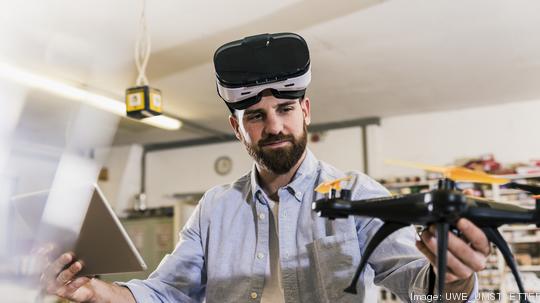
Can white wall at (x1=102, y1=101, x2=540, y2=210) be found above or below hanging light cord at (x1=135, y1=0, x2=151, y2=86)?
below

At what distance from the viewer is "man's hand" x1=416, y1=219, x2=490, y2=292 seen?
0.97 meters

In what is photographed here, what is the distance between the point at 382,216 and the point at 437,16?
11.4 feet

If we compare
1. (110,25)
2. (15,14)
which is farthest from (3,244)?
(110,25)

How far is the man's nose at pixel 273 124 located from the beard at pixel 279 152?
17 millimetres

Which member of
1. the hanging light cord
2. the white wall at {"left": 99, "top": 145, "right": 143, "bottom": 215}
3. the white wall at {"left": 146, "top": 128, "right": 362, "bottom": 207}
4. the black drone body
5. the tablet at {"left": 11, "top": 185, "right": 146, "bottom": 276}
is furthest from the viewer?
the white wall at {"left": 99, "top": 145, "right": 143, "bottom": 215}

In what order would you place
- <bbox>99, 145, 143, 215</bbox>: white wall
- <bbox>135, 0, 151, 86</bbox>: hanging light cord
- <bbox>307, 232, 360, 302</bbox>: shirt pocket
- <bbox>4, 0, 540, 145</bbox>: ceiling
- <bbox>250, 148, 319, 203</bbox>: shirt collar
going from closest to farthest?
<bbox>307, 232, 360, 302</bbox>: shirt pocket → <bbox>250, 148, 319, 203</bbox>: shirt collar → <bbox>4, 0, 540, 145</bbox>: ceiling → <bbox>135, 0, 151, 86</bbox>: hanging light cord → <bbox>99, 145, 143, 215</bbox>: white wall

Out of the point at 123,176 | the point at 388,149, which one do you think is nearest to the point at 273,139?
the point at 388,149

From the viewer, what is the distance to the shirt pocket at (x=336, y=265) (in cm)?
154

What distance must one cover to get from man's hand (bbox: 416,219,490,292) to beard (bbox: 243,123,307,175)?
2.18 ft

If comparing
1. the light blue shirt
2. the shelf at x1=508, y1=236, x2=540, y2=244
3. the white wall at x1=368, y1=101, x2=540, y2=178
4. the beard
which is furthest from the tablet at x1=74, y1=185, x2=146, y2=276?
the white wall at x1=368, y1=101, x2=540, y2=178

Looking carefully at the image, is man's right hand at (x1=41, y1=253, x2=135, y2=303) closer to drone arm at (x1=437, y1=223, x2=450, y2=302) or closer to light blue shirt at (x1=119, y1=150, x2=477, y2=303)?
light blue shirt at (x1=119, y1=150, x2=477, y2=303)

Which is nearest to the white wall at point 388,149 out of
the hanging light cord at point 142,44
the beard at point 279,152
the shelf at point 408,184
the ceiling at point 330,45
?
the ceiling at point 330,45

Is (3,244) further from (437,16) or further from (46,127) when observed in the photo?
(437,16)

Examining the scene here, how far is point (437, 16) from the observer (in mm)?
4129
